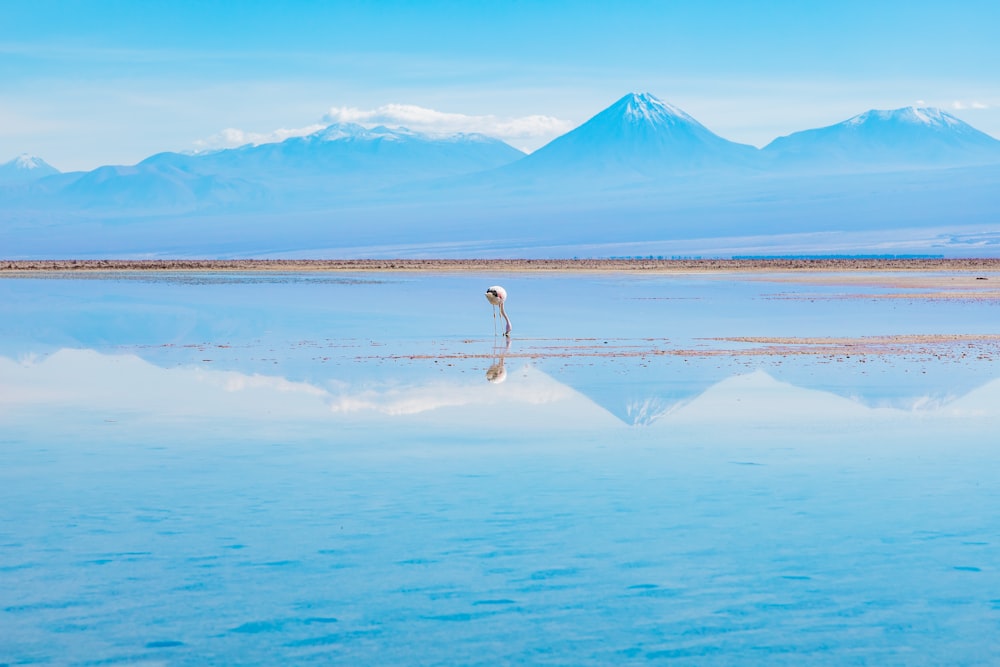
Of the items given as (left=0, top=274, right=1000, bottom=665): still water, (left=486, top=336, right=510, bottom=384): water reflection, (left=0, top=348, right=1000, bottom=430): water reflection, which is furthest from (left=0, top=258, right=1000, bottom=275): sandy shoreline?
(left=0, top=348, right=1000, bottom=430): water reflection

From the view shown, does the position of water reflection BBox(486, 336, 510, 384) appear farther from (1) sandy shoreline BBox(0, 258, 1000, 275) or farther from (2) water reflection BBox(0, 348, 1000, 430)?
(1) sandy shoreline BBox(0, 258, 1000, 275)

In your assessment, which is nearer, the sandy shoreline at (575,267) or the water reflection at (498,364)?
the water reflection at (498,364)

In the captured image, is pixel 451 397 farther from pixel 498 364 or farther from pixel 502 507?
pixel 502 507

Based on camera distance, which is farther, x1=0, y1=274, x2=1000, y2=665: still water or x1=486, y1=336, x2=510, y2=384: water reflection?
x1=486, y1=336, x2=510, y2=384: water reflection

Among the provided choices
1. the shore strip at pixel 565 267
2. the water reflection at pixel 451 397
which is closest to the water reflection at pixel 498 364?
the water reflection at pixel 451 397

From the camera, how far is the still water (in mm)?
6195

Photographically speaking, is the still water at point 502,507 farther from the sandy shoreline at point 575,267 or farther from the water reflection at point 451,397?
the sandy shoreline at point 575,267

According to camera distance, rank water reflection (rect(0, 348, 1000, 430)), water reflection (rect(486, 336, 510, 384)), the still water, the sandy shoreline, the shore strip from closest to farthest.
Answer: the still water
water reflection (rect(0, 348, 1000, 430))
water reflection (rect(486, 336, 510, 384))
the sandy shoreline
the shore strip

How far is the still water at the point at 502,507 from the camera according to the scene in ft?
20.3

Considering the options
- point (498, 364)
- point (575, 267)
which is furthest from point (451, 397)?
point (575, 267)

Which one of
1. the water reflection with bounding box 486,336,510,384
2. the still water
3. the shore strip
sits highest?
the shore strip

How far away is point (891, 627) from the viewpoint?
625cm

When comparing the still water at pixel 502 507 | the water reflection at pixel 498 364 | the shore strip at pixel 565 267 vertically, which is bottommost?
the still water at pixel 502 507

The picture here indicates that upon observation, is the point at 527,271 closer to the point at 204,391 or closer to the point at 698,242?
the point at 204,391
